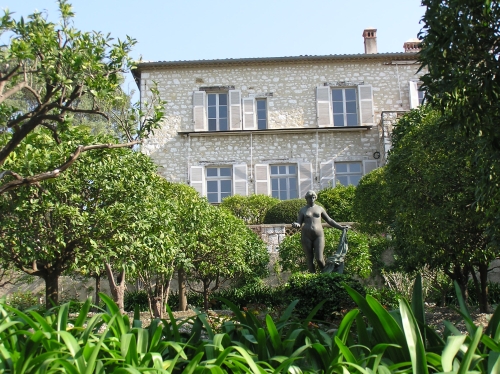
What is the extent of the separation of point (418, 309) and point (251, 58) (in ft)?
62.5

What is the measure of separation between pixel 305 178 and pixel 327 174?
2.58 ft

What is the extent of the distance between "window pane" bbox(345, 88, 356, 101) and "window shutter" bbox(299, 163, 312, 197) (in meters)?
2.86

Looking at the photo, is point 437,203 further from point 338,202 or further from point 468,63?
point 338,202

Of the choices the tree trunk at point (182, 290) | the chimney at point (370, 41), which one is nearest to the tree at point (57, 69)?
the tree trunk at point (182, 290)

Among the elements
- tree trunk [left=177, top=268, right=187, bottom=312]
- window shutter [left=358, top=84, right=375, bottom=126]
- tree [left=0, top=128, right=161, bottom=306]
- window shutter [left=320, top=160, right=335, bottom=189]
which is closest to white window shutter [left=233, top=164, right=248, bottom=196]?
window shutter [left=320, top=160, right=335, bottom=189]

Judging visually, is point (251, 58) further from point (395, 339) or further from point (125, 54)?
point (395, 339)

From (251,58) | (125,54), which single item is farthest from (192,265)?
(251,58)

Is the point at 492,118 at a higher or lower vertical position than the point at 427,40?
lower

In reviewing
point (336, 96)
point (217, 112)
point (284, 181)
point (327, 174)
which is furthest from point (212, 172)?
point (336, 96)

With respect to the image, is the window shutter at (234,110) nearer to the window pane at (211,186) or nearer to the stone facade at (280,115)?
the stone facade at (280,115)

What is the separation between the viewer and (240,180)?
22.0m

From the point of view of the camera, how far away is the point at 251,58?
2248 centimetres

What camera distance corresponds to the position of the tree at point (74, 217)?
9336 mm

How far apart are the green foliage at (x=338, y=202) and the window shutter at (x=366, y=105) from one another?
331cm
